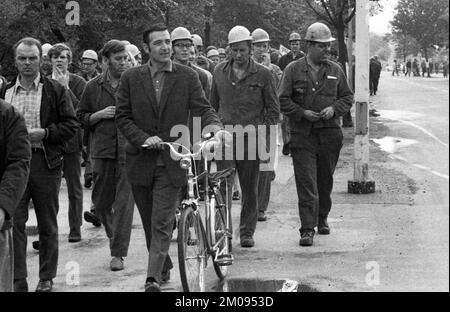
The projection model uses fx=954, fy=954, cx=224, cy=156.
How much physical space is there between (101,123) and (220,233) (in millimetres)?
1974

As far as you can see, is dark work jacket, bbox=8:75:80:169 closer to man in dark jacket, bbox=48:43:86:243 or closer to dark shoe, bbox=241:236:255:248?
man in dark jacket, bbox=48:43:86:243

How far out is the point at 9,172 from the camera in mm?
5434

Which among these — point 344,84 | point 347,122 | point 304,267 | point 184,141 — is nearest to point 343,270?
point 304,267

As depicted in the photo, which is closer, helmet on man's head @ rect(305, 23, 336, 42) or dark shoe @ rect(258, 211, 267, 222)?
helmet on man's head @ rect(305, 23, 336, 42)

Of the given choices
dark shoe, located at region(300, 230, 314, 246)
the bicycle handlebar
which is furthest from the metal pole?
the bicycle handlebar

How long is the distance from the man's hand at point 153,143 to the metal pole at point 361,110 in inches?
235

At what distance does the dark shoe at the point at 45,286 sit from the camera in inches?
297

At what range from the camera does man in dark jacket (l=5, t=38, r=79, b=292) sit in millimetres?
7484

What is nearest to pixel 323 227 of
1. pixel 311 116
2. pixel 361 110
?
pixel 311 116

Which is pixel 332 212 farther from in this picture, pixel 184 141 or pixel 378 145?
pixel 378 145

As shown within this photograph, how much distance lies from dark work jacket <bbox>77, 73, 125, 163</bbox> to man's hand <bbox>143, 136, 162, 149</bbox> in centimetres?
188

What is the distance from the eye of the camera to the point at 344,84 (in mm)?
9859

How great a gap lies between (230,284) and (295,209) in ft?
13.5

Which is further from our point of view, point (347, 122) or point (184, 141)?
point (347, 122)
